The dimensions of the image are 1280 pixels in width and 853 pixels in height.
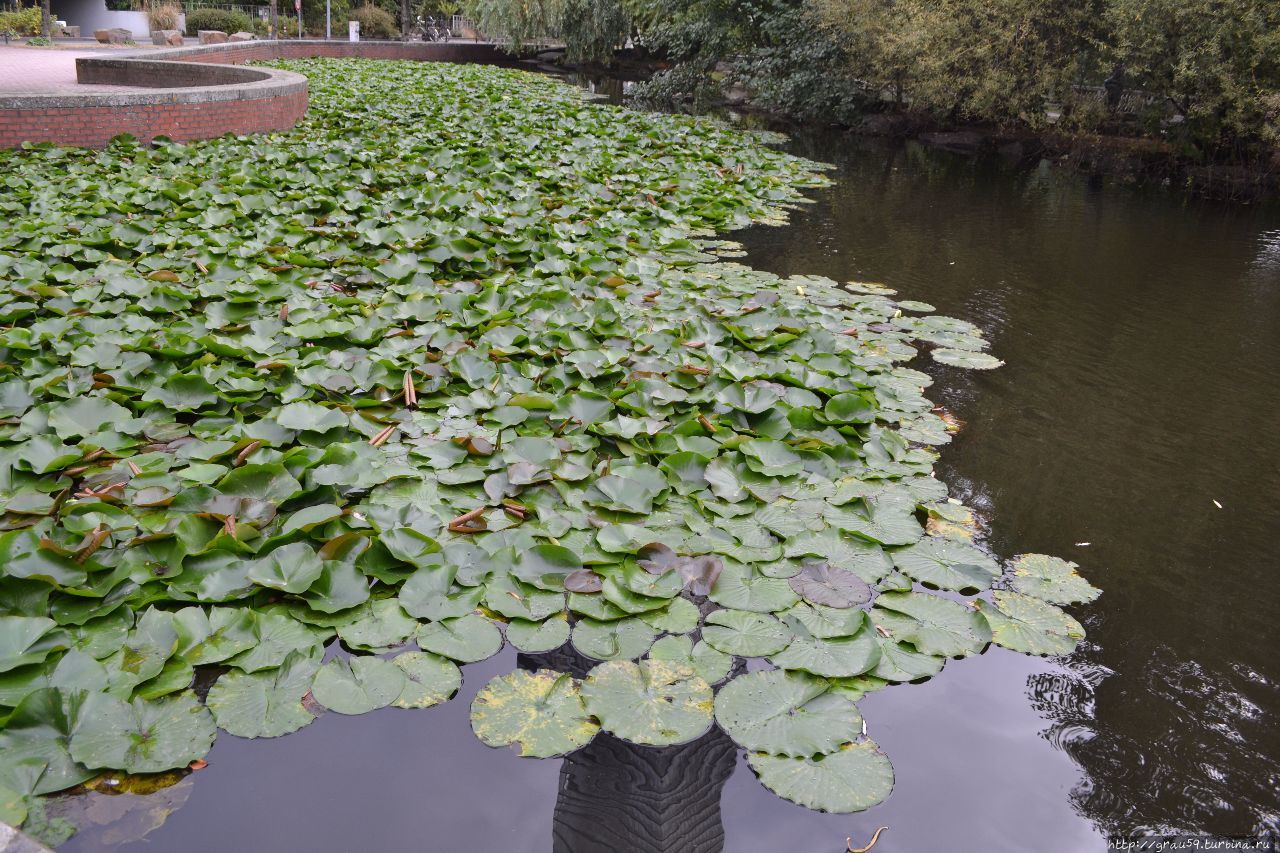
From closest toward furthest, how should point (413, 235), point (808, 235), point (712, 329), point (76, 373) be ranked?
1. point (76, 373)
2. point (712, 329)
3. point (413, 235)
4. point (808, 235)

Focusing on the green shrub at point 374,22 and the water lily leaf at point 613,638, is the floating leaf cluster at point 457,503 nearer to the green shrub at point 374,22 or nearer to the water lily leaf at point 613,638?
the water lily leaf at point 613,638

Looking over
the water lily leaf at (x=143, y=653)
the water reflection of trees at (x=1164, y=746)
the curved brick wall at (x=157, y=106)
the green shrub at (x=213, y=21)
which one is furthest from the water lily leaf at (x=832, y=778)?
the green shrub at (x=213, y=21)

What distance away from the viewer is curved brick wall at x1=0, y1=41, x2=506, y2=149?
748 cm

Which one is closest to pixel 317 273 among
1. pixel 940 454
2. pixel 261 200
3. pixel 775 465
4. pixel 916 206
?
pixel 261 200

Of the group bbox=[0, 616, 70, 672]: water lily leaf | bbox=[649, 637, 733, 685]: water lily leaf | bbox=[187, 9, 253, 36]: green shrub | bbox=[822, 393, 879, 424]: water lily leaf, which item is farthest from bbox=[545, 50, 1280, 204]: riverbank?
bbox=[187, 9, 253, 36]: green shrub

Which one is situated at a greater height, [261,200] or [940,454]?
[261,200]

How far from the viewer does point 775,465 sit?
3.03 meters

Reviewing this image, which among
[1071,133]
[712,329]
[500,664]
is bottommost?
[500,664]

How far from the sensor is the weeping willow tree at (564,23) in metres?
21.1

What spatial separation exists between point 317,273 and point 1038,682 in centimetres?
387

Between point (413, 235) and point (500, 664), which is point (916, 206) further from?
point (500, 664)

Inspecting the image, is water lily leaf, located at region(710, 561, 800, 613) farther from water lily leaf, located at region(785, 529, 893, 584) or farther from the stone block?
the stone block

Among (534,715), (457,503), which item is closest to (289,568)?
(457,503)

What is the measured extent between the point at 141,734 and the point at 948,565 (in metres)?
2.09
